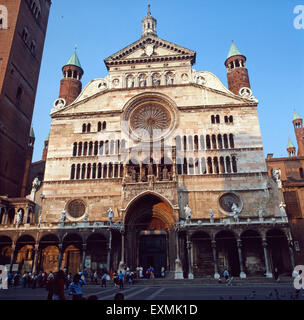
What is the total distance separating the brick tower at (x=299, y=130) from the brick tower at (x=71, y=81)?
43.8m

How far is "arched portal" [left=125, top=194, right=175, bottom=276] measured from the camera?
29.6 m

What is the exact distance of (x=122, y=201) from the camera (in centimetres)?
2933

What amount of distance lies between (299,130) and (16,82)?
2086 inches

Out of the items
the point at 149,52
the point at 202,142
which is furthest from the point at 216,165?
the point at 149,52

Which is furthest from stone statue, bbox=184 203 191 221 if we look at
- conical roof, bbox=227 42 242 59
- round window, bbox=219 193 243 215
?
conical roof, bbox=227 42 242 59

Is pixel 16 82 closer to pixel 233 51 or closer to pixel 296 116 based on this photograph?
pixel 233 51

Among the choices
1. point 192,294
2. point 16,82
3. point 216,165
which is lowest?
point 192,294

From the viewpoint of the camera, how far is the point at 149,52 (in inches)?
1496

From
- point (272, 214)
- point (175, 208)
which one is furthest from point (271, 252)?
point (175, 208)

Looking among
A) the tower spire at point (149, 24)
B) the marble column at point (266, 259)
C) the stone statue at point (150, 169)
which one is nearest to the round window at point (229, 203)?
the marble column at point (266, 259)
